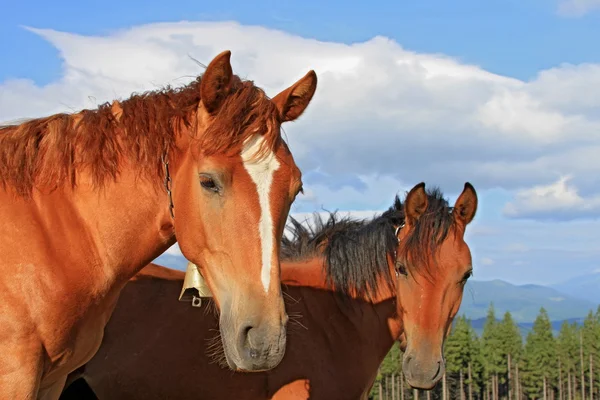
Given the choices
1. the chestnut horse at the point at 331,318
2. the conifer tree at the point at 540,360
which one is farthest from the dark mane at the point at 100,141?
the conifer tree at the point at 540,360

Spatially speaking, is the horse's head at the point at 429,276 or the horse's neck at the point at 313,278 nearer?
the horse's head at the point at 429,276

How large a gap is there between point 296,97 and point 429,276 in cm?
294

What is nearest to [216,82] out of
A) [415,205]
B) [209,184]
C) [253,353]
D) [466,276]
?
[209,184]

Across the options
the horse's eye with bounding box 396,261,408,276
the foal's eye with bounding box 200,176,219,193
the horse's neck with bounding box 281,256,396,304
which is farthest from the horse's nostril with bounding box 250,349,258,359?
the horse's eye with bounding box 396,261,408,276

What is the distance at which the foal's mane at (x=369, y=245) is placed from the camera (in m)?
6.76

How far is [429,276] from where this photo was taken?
21.5ft

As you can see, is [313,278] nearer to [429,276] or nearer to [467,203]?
[429,276]

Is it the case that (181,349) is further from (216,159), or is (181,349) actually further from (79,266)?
(216,159)

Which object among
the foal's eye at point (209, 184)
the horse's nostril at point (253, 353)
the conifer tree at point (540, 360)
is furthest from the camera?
the conifer tree at point (540, 360)

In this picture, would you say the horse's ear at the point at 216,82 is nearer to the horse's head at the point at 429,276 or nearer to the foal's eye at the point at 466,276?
the horse's head at the point at 429,276

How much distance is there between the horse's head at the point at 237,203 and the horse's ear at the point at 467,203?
3.50m

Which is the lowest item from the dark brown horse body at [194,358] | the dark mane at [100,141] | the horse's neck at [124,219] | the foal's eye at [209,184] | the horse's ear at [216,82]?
the dark brown horse body at [194,358]

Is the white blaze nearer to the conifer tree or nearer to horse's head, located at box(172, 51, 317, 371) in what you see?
horse's head, located at box(172, 51, 317, 371)

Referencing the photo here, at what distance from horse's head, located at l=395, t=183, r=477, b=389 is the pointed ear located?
110 inches
